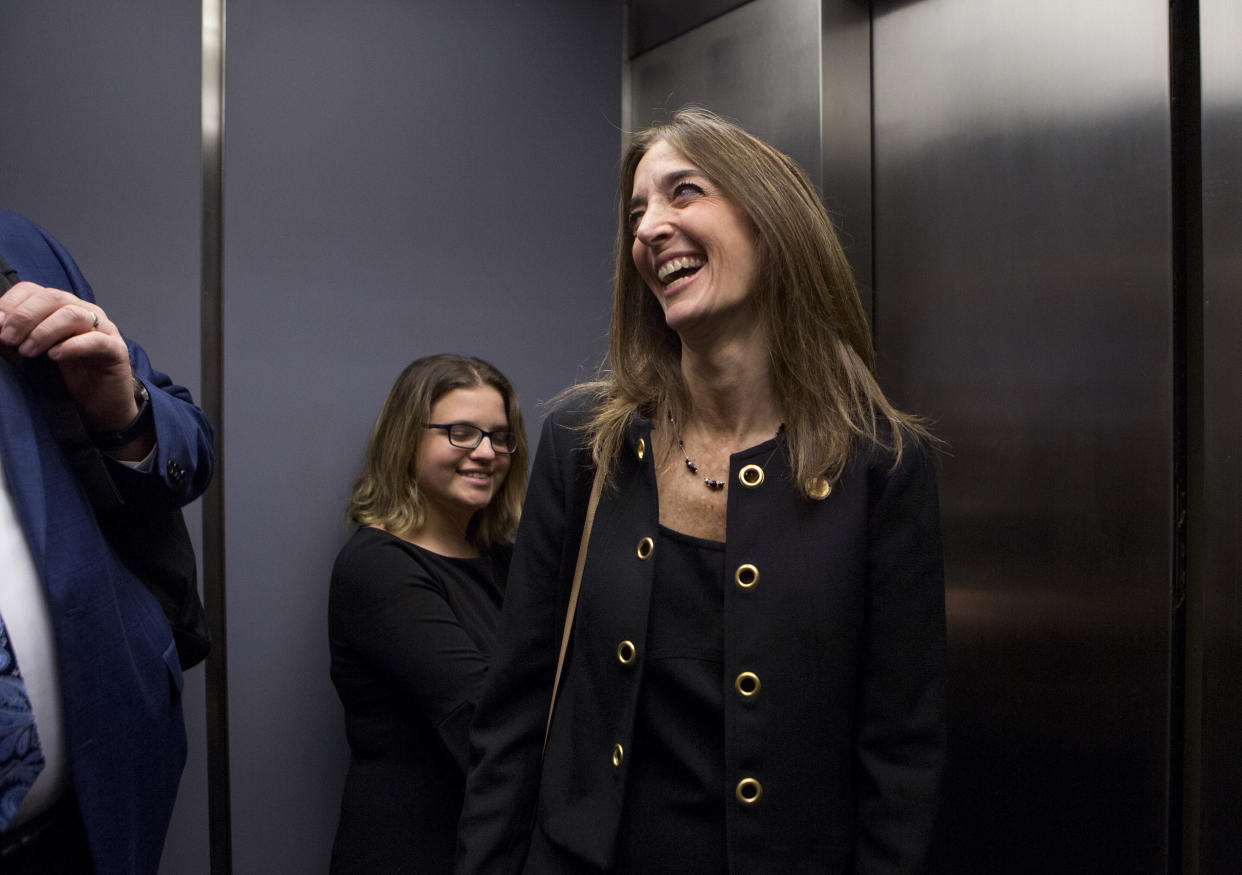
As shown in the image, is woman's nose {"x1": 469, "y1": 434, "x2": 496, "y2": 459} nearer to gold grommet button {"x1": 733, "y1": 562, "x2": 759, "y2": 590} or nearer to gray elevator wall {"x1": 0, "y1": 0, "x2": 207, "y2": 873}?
gray elevator wall {"x1": 0, "y1": 0, "x2": 207, "y2": 873}

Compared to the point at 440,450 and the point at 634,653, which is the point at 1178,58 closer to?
the point at 634,653

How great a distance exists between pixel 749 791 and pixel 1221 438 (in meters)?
1.16

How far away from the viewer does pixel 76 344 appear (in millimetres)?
1137

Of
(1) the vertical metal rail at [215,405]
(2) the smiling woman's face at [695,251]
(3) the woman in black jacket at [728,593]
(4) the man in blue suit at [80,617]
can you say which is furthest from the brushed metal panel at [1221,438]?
(1) the vertical metal rail at [215,405]

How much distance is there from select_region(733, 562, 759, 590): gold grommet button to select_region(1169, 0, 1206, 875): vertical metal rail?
1.01 metres

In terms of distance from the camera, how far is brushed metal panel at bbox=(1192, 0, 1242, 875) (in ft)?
5.33

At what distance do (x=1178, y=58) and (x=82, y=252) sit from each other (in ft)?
7.49

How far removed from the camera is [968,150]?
2.08 m

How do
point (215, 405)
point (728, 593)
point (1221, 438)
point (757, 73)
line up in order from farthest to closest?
point (757, 73) → point (215, 405) → point (1221, 438) → point (728, 593)

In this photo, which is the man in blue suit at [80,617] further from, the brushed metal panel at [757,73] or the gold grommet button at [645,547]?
the brushed metal panel at [757,73]

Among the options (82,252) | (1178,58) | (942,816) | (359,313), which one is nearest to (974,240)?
(1178,58)

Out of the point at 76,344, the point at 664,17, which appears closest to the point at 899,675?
the point at 76,344

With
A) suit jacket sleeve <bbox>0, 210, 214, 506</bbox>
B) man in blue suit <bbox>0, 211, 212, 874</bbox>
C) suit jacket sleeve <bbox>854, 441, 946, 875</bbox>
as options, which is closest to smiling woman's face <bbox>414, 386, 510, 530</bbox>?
suit jacket sleeve <bbox>0, 210, 214, 506</bbox>

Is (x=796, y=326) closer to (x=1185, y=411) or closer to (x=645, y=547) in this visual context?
(x=645, y=547)
